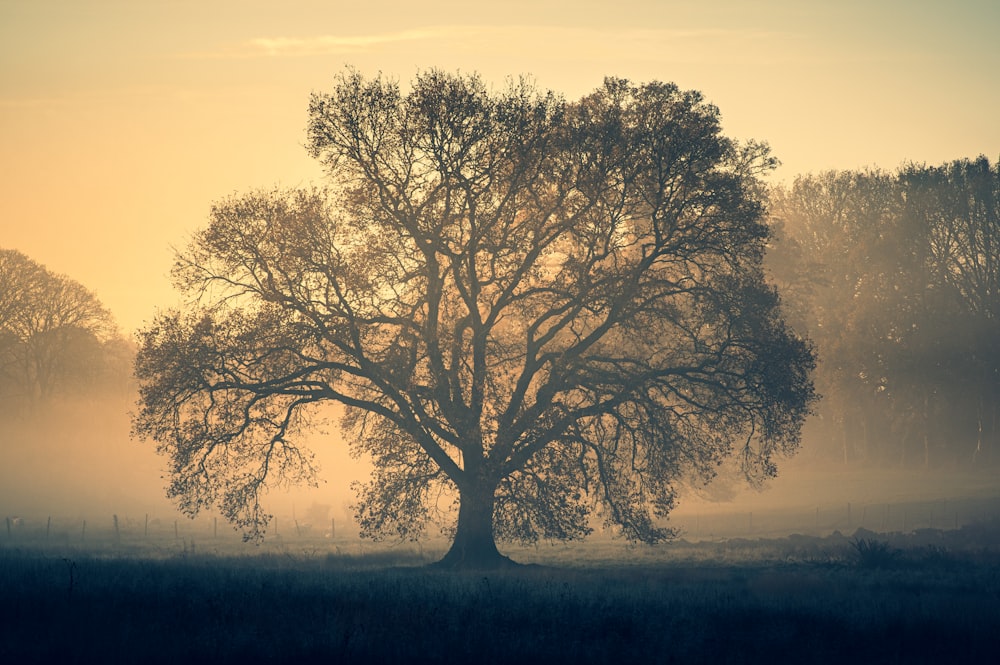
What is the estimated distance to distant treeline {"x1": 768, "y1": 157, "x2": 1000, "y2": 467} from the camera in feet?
233

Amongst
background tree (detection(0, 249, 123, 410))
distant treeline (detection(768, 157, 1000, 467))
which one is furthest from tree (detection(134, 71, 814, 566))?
background tree (detection(0, 249, 123, 410))

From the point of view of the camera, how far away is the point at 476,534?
3434 centimetres

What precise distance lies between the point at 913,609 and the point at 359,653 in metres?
Answer: 11.9

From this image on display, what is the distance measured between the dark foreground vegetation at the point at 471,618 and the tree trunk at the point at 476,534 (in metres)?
5.97

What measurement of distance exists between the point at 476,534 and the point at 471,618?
14.7 m

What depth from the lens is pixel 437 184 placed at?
33750 millimetres

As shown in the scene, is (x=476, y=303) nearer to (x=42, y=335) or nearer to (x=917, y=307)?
(x=917, y=307)

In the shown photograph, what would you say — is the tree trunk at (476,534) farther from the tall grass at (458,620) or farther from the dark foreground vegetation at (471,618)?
the tall grass at (458,620)

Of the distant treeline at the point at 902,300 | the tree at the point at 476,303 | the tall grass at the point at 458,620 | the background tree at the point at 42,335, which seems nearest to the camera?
the tall grass at the point at 458,620

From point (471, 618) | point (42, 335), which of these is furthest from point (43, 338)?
point (471, 618)

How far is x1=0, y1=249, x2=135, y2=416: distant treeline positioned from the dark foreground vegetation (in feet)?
224

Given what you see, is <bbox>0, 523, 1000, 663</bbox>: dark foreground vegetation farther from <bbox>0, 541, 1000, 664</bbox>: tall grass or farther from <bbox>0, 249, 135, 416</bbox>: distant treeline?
<bbox>0, 249, 135, 416</bbox>: distant treeline

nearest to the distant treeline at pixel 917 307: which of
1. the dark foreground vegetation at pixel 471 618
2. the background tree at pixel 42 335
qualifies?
the dark foreground vegetation at pixel 471 618

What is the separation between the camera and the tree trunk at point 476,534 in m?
34.1
